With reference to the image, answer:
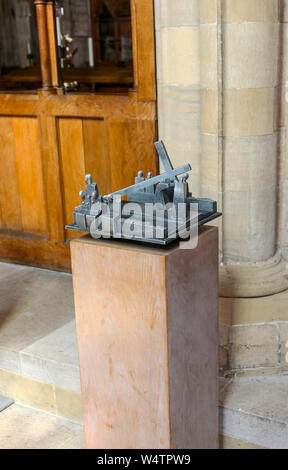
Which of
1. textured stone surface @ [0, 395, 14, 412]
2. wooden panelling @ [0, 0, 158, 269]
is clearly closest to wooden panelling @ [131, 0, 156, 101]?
wooden panelling @ [0, 0, 158, 269]

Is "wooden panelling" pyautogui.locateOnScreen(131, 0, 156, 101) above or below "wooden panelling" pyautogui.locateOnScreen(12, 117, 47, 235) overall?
above

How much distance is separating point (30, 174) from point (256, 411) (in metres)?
2.05

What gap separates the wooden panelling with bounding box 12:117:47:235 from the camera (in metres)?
3.81

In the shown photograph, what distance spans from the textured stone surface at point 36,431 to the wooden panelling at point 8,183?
1384mm

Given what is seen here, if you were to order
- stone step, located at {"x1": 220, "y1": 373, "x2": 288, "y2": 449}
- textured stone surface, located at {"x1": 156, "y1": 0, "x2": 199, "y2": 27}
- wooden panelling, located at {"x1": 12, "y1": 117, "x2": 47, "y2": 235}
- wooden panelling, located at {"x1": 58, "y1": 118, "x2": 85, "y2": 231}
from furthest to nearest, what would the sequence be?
wooden panelling, located at {"x1": 12, "y1": 117, "x2": 47, "y2": 235}
wooden panelling, located at {"x1": 58, "y1": 118, "x2": 85, "y2": 231}
textured stone surface, located at {"x1": 156, "y1": 0, "x2": 199, "y2": 27}
stone step, located at {"x1": 220, "y1": 373, "x2": 288, "y2": 449}

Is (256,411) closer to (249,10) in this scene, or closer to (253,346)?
(253,346)

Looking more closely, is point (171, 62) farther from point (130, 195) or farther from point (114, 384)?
point (114, 384)

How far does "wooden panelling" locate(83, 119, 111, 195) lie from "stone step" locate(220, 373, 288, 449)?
1400 millimetres

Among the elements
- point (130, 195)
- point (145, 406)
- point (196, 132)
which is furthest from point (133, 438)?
point (196, 132)

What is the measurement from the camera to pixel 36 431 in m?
2.84

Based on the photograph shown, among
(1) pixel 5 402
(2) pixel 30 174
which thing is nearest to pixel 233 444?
(1) pixel 5 402

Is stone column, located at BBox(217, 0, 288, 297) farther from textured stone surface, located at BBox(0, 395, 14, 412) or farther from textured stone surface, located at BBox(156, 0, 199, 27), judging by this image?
textured stone surface, located at BBox(0, 395, 14, 412)

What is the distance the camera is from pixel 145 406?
221 centimetres

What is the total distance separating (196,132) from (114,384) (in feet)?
3.84
